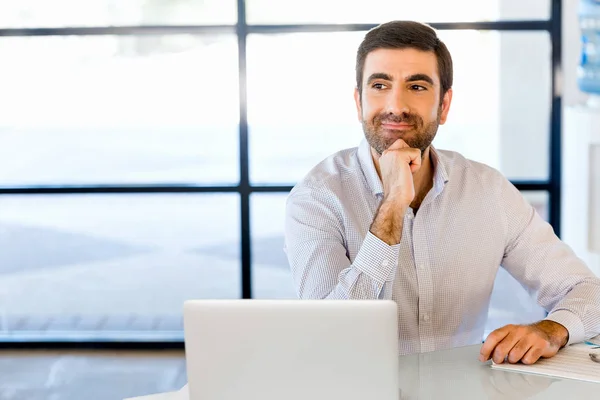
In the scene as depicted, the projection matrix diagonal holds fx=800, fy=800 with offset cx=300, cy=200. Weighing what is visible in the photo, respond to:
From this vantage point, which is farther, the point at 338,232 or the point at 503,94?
the point at 503,94

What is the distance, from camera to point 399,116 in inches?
85.7

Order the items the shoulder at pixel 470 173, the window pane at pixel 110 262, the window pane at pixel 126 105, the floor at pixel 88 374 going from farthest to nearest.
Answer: the window pane at pixel 110 262 → the window pane at pixel 126 105 → the floor at pixel 88 374 → the shoulder at pixel 470 173

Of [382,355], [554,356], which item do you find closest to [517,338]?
[554,356]

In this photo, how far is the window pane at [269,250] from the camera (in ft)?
13.6

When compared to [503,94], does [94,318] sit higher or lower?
lower

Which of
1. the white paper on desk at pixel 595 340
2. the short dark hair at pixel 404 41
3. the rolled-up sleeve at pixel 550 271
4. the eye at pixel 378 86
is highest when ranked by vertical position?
the short dark hair at pixel 404 41

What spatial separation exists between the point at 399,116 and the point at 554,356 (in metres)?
0.77

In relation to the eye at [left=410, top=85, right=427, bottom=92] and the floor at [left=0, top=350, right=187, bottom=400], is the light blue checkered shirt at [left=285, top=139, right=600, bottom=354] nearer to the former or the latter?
the eye at [left=410, top=85, right=427, bottom=92]

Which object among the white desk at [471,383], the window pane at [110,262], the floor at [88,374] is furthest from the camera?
the window pane at [110,262]

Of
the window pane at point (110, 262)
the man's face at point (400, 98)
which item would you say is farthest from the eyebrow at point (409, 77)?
the window pane at point (110, 262)

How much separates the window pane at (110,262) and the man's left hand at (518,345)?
2555 millimetres

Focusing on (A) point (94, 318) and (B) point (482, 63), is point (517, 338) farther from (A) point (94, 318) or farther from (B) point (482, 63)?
(A) point (94, 318)

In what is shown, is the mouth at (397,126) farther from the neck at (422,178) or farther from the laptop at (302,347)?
the laptop at (302,347)

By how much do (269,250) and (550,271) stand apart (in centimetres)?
224
